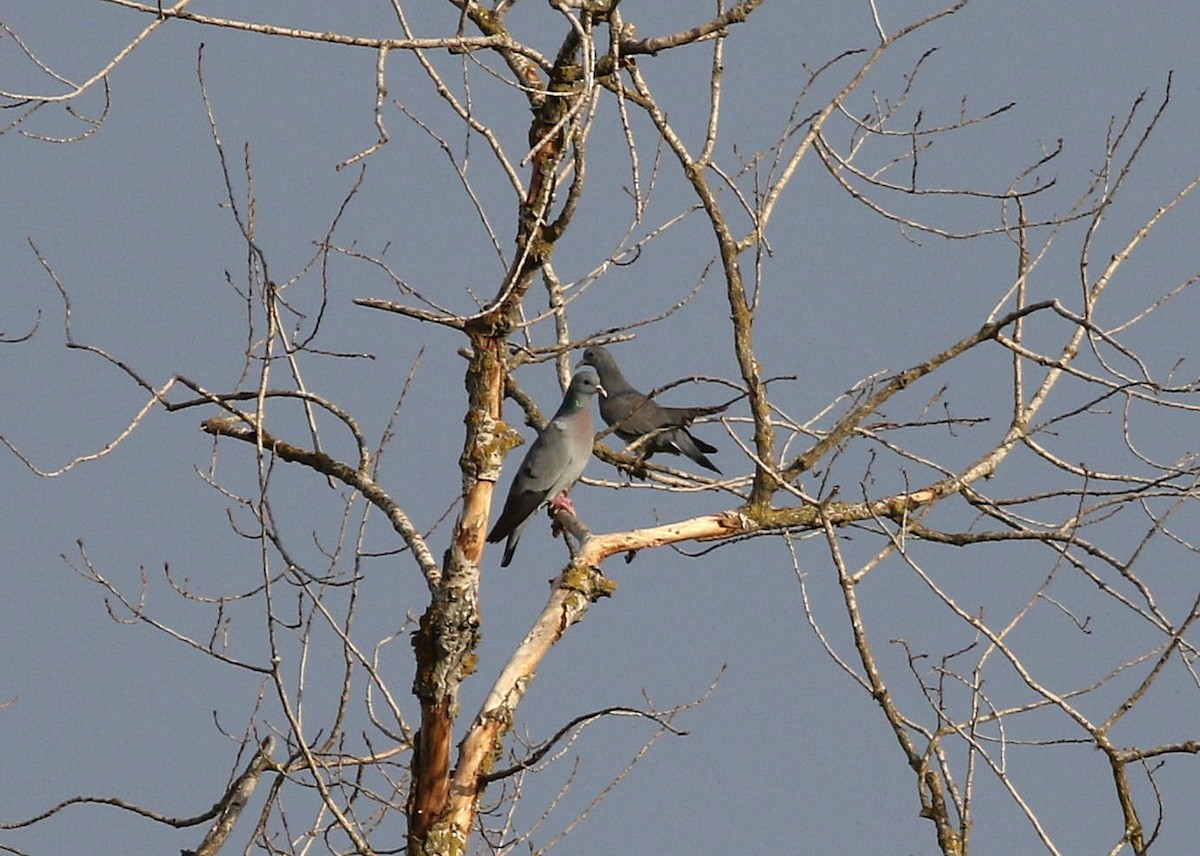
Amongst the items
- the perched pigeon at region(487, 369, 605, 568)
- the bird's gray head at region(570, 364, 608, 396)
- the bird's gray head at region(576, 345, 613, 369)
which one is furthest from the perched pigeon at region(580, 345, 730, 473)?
the perched pigeon at region(487, 369, 605, 568)

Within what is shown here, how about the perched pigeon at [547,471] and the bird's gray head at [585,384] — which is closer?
the perched pigeon at [547,471]

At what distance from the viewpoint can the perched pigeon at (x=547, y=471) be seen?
261 inches

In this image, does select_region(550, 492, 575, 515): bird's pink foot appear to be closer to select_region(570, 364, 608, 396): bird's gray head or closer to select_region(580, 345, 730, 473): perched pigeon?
select_region(570, 364, 608, 396): bird's gray head

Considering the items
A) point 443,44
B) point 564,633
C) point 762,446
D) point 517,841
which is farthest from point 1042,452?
point 443,44

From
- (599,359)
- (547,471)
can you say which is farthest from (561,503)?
(599,359)

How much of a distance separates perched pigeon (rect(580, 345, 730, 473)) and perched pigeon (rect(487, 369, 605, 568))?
1870 mm

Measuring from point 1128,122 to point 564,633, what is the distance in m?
2.68

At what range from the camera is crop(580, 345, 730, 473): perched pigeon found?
362 inches

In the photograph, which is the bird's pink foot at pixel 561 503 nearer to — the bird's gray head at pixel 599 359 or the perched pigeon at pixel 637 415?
the perched pigeon at pixel 637 415

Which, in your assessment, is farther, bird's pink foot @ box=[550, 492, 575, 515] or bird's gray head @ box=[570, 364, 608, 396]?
bird's gray head @ box=[570, 364, 608, 396]

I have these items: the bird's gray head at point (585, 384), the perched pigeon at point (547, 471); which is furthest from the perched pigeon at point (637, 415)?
the perched pigeon at point (547, 471)

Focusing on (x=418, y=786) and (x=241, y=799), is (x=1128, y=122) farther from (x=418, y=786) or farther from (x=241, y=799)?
(x=241, y=799)

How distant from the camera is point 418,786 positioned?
4.55 m

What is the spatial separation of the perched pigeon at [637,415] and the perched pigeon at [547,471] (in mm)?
1870
